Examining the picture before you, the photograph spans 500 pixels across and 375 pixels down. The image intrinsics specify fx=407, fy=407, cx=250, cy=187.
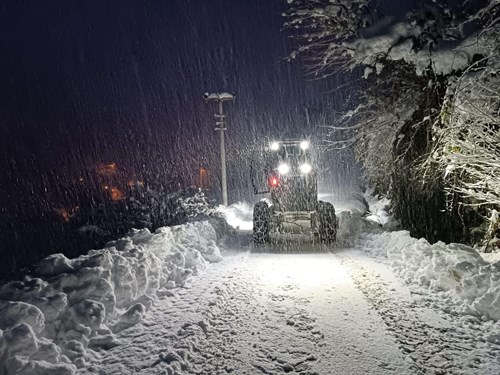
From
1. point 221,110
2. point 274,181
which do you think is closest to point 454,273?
point 274,181

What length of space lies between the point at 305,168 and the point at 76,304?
8490mm

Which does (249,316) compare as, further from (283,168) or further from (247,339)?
(283,168)

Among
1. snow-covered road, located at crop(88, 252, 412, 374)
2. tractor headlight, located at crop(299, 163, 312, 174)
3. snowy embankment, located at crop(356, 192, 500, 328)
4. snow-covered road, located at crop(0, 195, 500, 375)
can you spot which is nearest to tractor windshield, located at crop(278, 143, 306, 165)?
tractor headlight, located at crop(299, 163, 312, 174)

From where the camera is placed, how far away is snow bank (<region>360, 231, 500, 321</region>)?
5.30 meters

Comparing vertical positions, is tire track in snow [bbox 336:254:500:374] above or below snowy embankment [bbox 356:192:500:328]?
below

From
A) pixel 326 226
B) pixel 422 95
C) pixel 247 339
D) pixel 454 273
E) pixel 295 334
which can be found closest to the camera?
pixel 247 339

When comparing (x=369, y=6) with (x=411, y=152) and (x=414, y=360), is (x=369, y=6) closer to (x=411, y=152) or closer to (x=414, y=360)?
(x=411, y=152)

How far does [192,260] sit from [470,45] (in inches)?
266

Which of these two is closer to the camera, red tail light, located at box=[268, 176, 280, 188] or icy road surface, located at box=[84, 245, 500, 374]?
icy road surface, located at box=[84, 245, 500, 374]

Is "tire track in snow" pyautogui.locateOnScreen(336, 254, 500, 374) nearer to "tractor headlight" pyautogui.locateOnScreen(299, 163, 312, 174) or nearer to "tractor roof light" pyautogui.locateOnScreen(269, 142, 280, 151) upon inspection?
"tractor headlight" pyautogui.locateOnScreen(299, 163, 312, 174)

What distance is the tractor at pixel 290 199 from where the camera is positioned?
1166cm

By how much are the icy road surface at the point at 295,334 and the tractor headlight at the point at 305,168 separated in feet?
17.5

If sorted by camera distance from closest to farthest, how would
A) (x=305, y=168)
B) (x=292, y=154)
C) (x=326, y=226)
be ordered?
(x=326, y=226) < (x=305, y=168) < (x=292, y=154)

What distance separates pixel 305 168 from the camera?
40.3ft
